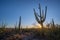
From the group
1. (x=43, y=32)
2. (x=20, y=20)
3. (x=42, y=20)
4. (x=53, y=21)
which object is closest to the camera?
(x=43, y=32)

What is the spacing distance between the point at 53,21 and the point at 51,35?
91.8 inches

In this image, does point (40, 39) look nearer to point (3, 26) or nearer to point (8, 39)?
point (8, 39)

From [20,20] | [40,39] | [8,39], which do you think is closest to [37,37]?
[40,39]

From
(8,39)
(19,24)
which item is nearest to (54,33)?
(8,39)

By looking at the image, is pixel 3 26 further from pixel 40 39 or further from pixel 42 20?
pixel 40 39

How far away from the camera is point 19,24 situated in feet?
32.3

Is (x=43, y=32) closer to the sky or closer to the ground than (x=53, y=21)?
closer to the ground

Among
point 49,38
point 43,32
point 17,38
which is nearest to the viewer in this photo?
point 49,38

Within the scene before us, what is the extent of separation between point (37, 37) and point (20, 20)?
370 centimetres

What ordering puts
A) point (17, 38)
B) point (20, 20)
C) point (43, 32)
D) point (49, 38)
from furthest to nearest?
point (20, 20), point (43, 32), point (17, 38), point (49, 38)

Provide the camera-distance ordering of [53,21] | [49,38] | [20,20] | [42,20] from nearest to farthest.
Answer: [49,38] < [53,21] < [42,20] < [20,20]

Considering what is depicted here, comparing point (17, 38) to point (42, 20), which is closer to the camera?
point (17, 38)

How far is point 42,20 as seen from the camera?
9312 millimetres

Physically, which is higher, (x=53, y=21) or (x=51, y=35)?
(x=53, y=21)
